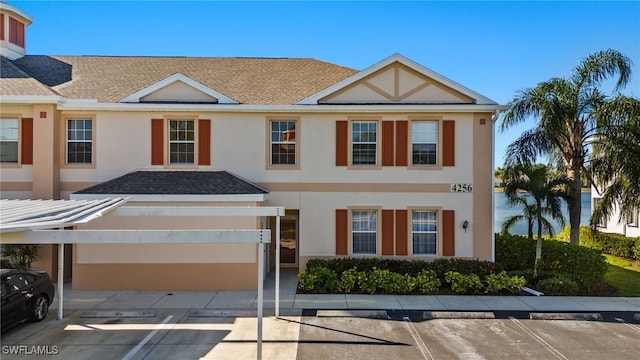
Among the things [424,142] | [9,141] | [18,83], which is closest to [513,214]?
[424,142]

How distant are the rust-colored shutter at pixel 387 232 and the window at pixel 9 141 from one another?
13050 millimetres

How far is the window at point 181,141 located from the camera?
14781 mm

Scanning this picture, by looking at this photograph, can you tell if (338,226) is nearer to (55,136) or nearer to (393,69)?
(393,69)

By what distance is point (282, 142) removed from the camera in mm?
14867

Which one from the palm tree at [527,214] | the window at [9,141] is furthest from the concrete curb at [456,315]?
the window at [9,141]

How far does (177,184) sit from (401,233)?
7.91 metres

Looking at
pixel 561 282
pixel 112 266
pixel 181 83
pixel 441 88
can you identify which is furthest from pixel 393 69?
pixel 112 266

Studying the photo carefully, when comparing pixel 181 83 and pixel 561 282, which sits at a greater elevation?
pixel 181 83

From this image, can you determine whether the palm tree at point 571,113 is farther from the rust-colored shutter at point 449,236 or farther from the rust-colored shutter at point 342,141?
the rust-colored shutter at point 342,141

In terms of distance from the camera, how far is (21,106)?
46.2 ft

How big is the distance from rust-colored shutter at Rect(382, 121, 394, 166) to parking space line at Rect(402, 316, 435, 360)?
590cm

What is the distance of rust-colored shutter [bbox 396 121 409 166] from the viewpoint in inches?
577

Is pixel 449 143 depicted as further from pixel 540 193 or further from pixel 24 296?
pixel 24 296

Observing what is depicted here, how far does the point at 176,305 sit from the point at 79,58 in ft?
43.9
